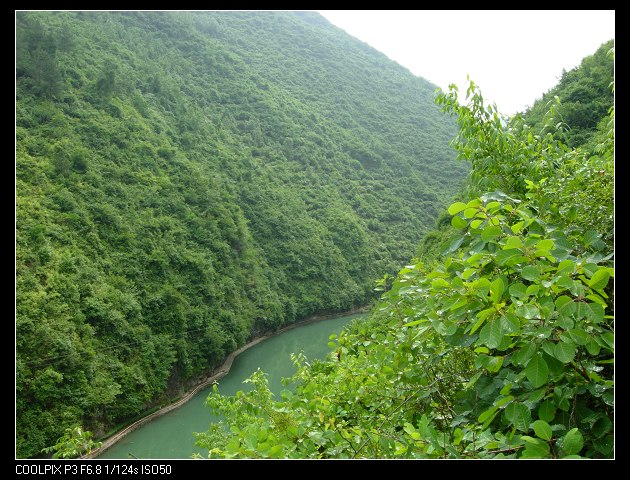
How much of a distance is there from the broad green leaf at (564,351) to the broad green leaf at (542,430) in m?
0.16

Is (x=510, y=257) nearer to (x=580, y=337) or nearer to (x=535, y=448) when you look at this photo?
(x=580, y=337)

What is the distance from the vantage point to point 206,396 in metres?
16.6

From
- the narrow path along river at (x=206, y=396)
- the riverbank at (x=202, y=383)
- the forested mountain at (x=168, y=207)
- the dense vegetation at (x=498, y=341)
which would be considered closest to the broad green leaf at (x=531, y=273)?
the dense vegetation at (x=498, y=341)

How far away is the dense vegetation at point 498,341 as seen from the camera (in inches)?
48.0

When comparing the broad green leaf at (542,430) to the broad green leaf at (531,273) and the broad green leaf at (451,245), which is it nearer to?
the broad green leaf at (531,273)

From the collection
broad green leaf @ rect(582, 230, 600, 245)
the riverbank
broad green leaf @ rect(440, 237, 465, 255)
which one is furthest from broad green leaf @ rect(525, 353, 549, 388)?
the riverbank

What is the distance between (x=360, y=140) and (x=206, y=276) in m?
37.1

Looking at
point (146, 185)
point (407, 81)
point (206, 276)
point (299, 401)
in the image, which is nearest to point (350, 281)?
point (206, 276)

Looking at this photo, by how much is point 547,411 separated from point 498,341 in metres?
0.30

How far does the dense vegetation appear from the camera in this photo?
122 cm

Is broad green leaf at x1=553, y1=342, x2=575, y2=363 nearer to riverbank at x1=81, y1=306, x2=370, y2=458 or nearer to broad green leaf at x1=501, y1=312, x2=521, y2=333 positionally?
broad green leaf at x1=501, y1=312, x2=521, y2=333

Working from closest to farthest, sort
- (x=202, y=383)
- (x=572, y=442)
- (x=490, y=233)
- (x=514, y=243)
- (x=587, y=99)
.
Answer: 1. (x=572, y=442)
2. (x=514, y=243)
3. (x=490, y=233)
4. (x=587, y=99)
5. (x=202, y=383)

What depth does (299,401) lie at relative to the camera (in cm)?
243

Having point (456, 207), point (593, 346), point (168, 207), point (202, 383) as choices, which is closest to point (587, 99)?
point (456, 207)
